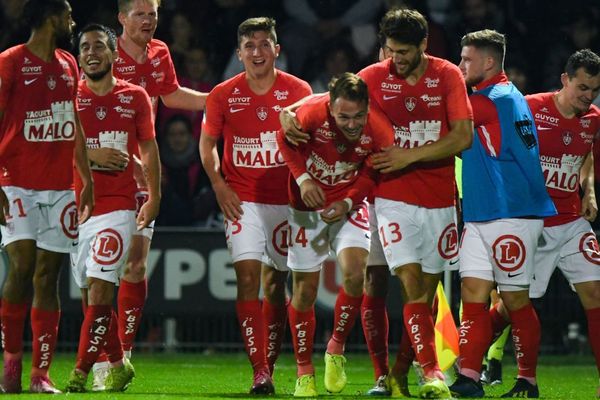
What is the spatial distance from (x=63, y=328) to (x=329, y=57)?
3765mm

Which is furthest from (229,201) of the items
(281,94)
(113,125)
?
(113,125)

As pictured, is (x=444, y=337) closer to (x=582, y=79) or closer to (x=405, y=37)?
(x=582, y=79)

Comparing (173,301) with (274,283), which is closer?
(274,283)

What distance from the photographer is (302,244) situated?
8.50 m

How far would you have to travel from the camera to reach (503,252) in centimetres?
816

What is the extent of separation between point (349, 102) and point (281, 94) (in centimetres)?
112

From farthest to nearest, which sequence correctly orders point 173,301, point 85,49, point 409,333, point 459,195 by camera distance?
point 173,301, point 459,195, point 85,49, point 409,333

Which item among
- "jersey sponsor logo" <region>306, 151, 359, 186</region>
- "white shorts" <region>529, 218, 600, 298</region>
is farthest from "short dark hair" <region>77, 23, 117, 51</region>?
"white shorts" <region>529, 218, 600, 298</region>

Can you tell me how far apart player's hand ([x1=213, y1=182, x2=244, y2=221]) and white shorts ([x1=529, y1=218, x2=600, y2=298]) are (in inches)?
76.7

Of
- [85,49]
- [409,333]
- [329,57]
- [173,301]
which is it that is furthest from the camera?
[329,57]

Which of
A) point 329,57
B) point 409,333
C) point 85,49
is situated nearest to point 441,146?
point 409,333

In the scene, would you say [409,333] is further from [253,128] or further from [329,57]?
[329,57]

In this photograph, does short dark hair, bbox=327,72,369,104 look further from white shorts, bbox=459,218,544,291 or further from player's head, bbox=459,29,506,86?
white shorts, bbox=459,218,544,291

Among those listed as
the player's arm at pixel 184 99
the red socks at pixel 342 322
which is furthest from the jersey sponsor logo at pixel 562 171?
the player's arm at pixel 184 99
